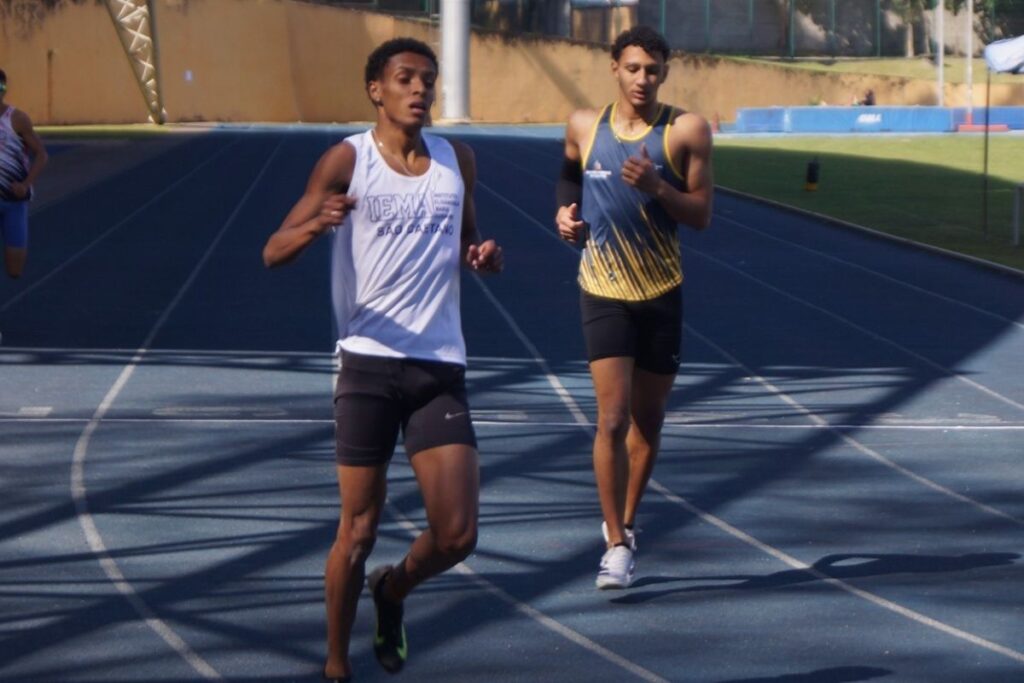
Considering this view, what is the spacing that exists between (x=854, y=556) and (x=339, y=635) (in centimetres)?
277

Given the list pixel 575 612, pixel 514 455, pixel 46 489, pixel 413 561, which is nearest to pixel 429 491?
pixel 413 561

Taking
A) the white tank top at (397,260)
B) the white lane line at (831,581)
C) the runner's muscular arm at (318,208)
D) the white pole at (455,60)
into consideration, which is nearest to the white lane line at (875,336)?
the white lane line at (831,581)

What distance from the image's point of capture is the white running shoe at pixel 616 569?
6.65 metres

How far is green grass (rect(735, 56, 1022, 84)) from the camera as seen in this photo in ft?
255

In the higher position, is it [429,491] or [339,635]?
[429,491]

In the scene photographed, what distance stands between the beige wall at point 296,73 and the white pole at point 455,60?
7.44ft

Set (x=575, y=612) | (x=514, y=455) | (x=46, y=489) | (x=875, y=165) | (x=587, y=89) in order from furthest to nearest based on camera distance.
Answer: (x=587, y=89) < (x=875, y=165) < (x=514, y=455) < (x=46, y=489) < (x=575, y=612)

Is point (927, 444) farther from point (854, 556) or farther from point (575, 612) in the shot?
point (575, 612)

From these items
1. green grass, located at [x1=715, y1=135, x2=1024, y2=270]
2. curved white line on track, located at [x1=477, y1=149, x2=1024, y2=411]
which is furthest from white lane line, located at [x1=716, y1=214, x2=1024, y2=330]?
green grass, located at [x1=715, y1=135, x2=1024, y2=270]

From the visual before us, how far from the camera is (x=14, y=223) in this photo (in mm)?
13539

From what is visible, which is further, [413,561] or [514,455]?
[514,455]

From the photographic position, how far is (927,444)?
1012 centimetres

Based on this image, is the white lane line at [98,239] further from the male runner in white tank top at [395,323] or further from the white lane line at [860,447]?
the male runner in white tank top at [395,323]

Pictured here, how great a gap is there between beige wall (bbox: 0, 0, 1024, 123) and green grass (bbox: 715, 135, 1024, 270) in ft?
76.3
